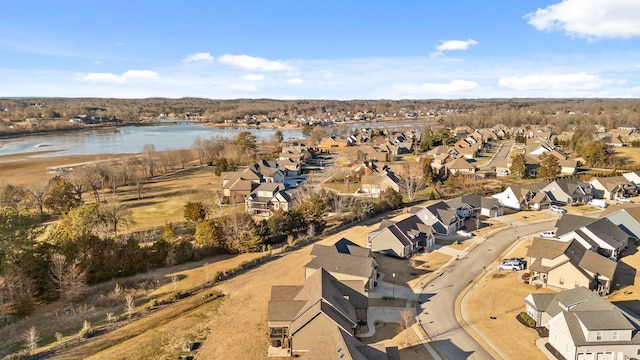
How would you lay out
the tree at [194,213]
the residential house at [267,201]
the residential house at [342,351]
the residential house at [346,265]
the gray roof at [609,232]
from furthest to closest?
the residential house at [267,201]
the tree at [194,213]
the gray roof at [609,232]
the residential house at [346,265]
the residential house at [342,351]

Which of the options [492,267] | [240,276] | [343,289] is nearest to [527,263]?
[492,267]

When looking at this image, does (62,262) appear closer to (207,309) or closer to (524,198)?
(207,309)

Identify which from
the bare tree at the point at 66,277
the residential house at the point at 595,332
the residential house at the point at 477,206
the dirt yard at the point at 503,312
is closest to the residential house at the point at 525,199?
the residential house at the point at 477,206

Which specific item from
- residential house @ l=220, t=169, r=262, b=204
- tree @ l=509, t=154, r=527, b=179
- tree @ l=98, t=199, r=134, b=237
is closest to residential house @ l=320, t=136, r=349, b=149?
residential house @ l=220, t=169, r=262, b=204

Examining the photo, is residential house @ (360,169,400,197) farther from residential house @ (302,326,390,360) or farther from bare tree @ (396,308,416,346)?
residential house @ (302,326,390,360)

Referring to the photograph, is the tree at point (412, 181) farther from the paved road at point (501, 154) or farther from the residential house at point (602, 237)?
the residential house at point (602, 237)

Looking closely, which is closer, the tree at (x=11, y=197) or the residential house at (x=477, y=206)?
the residential house at (x=477, y=206)
